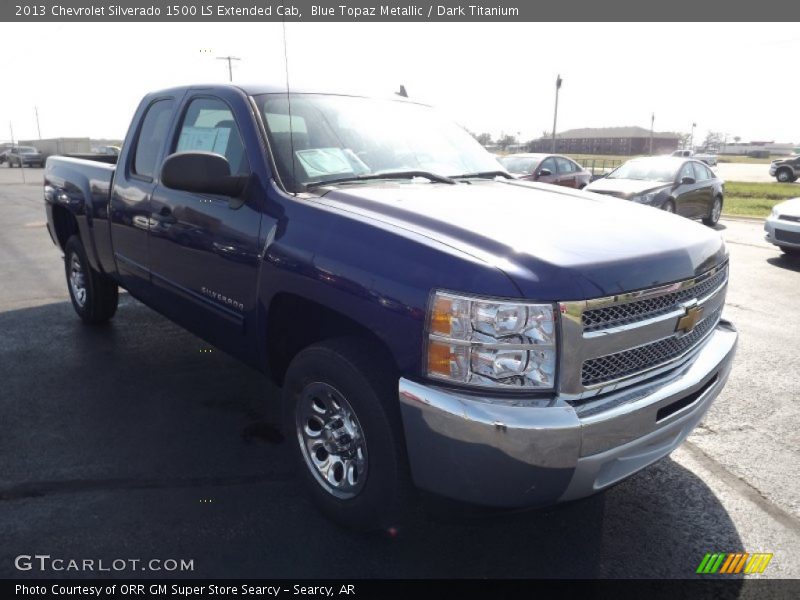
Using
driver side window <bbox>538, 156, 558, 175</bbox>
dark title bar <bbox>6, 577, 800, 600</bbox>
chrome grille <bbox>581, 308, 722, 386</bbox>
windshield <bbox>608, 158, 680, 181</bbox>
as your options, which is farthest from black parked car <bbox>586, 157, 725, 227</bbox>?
dark title bar <bbox>6, 577, 800, 600</bbox>

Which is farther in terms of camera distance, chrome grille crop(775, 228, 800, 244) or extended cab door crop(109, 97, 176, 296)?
chrome grille crop(775, 228, 800, 244)

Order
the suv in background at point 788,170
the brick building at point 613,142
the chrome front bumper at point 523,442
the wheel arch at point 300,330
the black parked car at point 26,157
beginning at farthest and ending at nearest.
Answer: the brick building at point 613,142 < the black parked car at point 26,157 < the suv in background at point 788,170 < the wheel arch at point 300,330 < the chrome front bumper at point 523,442

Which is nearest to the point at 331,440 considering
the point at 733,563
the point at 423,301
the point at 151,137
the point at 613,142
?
the point at 423,301

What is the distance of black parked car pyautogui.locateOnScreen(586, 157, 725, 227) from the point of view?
11.2m

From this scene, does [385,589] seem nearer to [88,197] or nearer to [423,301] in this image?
[423,301]

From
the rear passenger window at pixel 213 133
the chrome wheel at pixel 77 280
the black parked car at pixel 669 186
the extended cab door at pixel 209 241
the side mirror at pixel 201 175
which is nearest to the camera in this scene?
the side mirror at pixel 201 175

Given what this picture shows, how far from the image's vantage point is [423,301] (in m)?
2.21

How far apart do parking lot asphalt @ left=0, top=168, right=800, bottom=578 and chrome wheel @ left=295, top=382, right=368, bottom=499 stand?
0.24 meters

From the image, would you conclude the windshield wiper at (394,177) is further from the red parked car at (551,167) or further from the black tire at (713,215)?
the black tire at (713,215)

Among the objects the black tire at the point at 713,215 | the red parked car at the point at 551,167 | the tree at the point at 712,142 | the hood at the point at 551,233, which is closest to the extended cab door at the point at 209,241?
the hood at the point at 551,233

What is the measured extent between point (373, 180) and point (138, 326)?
3454 mm

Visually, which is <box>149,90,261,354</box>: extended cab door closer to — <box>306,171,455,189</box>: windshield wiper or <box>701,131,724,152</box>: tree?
<box>306,171,455,189</box>: windshield wiper

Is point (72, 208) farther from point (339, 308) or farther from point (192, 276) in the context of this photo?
point (339, 308)

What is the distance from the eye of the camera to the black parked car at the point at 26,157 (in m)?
45.0
